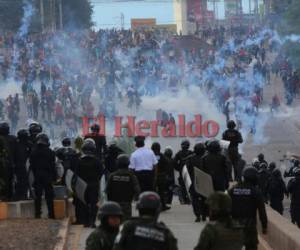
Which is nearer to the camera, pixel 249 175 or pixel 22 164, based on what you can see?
pixel 249 175

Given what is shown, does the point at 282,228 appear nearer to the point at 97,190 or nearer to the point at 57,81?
the point at 97,190

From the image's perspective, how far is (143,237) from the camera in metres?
9.63

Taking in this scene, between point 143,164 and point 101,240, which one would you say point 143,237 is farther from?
point 143,164

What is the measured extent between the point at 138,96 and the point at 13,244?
38132 mm

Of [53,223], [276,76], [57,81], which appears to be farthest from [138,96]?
[53,223]

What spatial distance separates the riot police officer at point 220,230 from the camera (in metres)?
10.3

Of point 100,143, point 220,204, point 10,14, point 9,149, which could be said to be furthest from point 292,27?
point 220,204

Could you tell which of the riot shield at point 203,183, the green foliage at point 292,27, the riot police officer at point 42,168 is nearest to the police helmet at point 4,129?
the riot police officer at point 42,168

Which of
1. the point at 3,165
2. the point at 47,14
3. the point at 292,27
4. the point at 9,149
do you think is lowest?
the point at 3,165

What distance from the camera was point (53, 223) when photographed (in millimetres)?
18234

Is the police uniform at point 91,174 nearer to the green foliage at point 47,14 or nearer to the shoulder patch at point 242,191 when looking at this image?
the shoulder patch at point 242,191

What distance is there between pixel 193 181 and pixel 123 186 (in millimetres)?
3741

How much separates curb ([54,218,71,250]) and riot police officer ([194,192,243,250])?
5.30 meters

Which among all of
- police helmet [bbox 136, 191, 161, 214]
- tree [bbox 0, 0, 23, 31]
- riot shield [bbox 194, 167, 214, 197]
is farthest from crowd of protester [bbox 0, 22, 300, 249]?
tree [bbox 0, 0, 23, 31]
